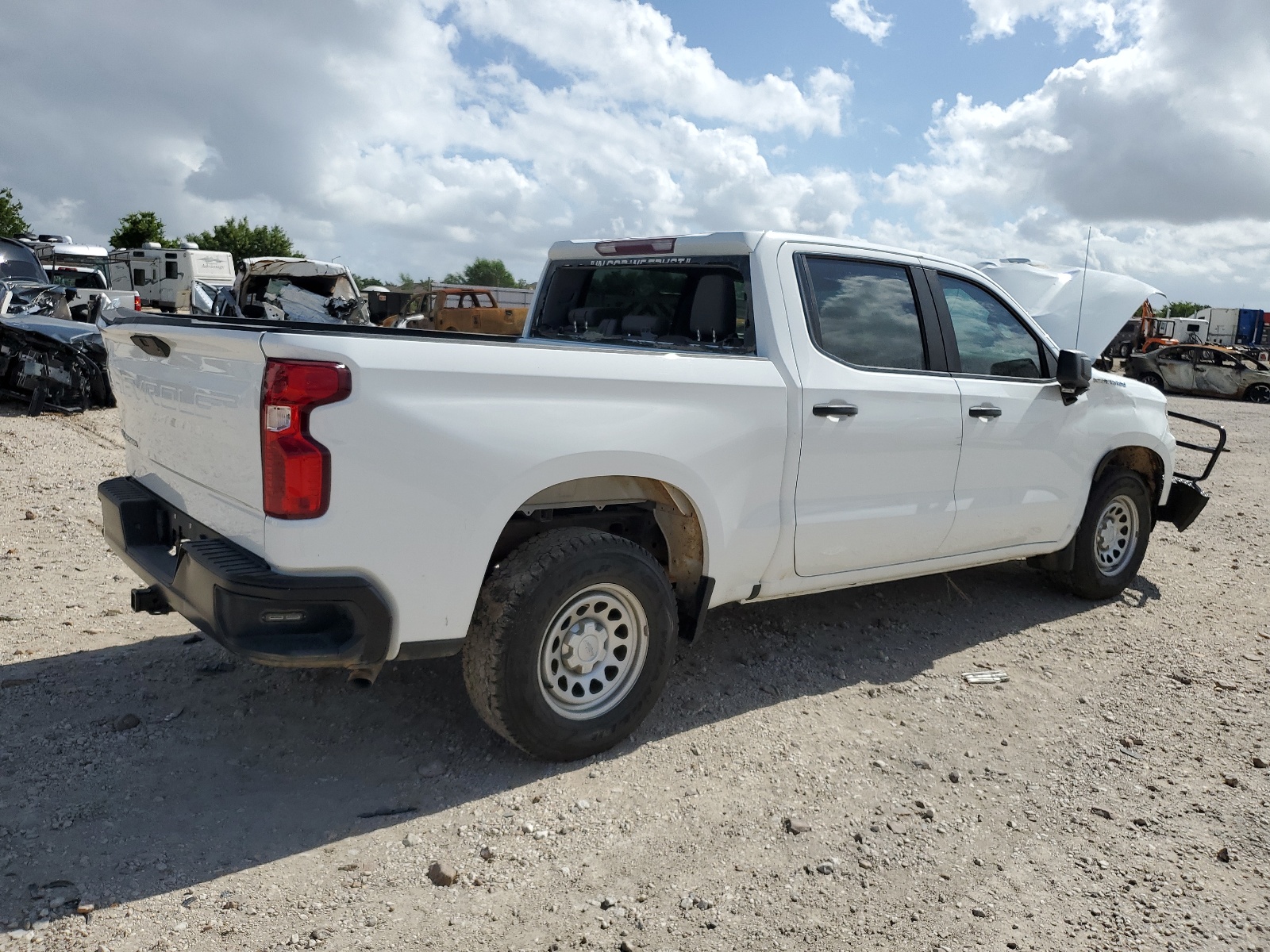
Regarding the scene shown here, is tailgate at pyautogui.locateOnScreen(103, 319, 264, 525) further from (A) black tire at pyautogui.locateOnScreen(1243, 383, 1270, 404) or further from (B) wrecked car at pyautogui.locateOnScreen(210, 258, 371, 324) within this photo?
(A) black tire at pyautogui.locateOnScreen(1243, 383, 1270, 404)

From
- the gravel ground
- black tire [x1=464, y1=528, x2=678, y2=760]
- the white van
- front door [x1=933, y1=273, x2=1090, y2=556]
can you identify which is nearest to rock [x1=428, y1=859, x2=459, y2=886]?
the gravel ground

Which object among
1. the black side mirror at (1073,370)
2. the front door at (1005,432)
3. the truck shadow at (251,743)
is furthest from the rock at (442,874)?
the black side mirror at (1073,370)

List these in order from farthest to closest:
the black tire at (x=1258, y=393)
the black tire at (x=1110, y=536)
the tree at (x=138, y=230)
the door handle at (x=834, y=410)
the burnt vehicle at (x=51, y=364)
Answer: the tree at (x=138, y=230)
the black tire at (x=1258, y=393)
the burnt vehicle at (x=51, y=364)
the black tire at (x=1110, y=536)
the door handle at (x=834, y=410)

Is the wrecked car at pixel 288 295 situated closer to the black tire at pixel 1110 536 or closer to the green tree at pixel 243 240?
the black tire at pixel 1110 536

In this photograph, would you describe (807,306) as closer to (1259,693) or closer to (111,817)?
(1259,693)

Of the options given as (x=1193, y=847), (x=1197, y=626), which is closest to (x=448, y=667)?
(x=1193, y=847)

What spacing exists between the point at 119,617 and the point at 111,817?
2.10 metres

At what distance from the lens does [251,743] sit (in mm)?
3748

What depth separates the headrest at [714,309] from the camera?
437 cm

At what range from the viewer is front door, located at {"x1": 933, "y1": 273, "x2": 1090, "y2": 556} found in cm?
475

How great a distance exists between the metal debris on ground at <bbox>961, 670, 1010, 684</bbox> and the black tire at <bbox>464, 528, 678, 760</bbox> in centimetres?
172

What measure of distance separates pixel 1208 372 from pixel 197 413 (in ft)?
90.4

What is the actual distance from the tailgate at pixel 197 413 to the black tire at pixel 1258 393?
27144mm

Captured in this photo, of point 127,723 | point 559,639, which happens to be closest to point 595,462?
point 559,639
